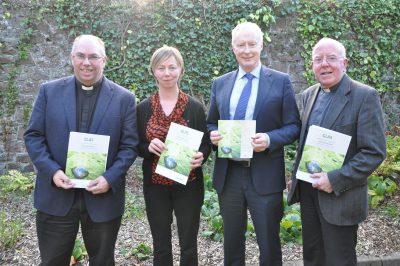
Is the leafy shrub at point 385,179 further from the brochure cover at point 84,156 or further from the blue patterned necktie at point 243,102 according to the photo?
the brochure cover at point 84,156

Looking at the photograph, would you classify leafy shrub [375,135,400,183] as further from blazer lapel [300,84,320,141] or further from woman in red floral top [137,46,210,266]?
woman in red floral top [137,46,210,266]

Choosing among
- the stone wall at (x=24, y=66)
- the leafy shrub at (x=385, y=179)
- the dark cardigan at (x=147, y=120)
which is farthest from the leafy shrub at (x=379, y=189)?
the stone wall at (x=24, y=66)

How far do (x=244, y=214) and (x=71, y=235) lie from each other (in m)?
1.36

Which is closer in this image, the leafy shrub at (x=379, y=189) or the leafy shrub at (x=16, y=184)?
the leafy shrub at (x=379, y=189)

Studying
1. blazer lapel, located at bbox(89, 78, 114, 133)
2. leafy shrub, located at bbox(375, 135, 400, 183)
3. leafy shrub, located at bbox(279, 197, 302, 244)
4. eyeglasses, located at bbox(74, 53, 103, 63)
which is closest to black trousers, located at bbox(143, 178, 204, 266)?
blazer lapel, located at bbox(89, 78, 114, 133)

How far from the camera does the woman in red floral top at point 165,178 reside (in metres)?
3.25

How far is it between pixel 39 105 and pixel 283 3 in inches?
231

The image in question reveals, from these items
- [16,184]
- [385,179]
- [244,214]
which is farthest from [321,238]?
[16,184]

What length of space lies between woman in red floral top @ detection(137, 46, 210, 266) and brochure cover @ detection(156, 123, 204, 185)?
77 millimetres

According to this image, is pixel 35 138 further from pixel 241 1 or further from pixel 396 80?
pixel 396 80

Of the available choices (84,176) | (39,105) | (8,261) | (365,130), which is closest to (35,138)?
(39,105)

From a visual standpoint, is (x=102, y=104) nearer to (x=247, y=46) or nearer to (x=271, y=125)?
(x=247, y=46)

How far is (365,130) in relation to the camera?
2820 mm

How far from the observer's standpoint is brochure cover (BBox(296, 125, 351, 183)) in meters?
2.87
